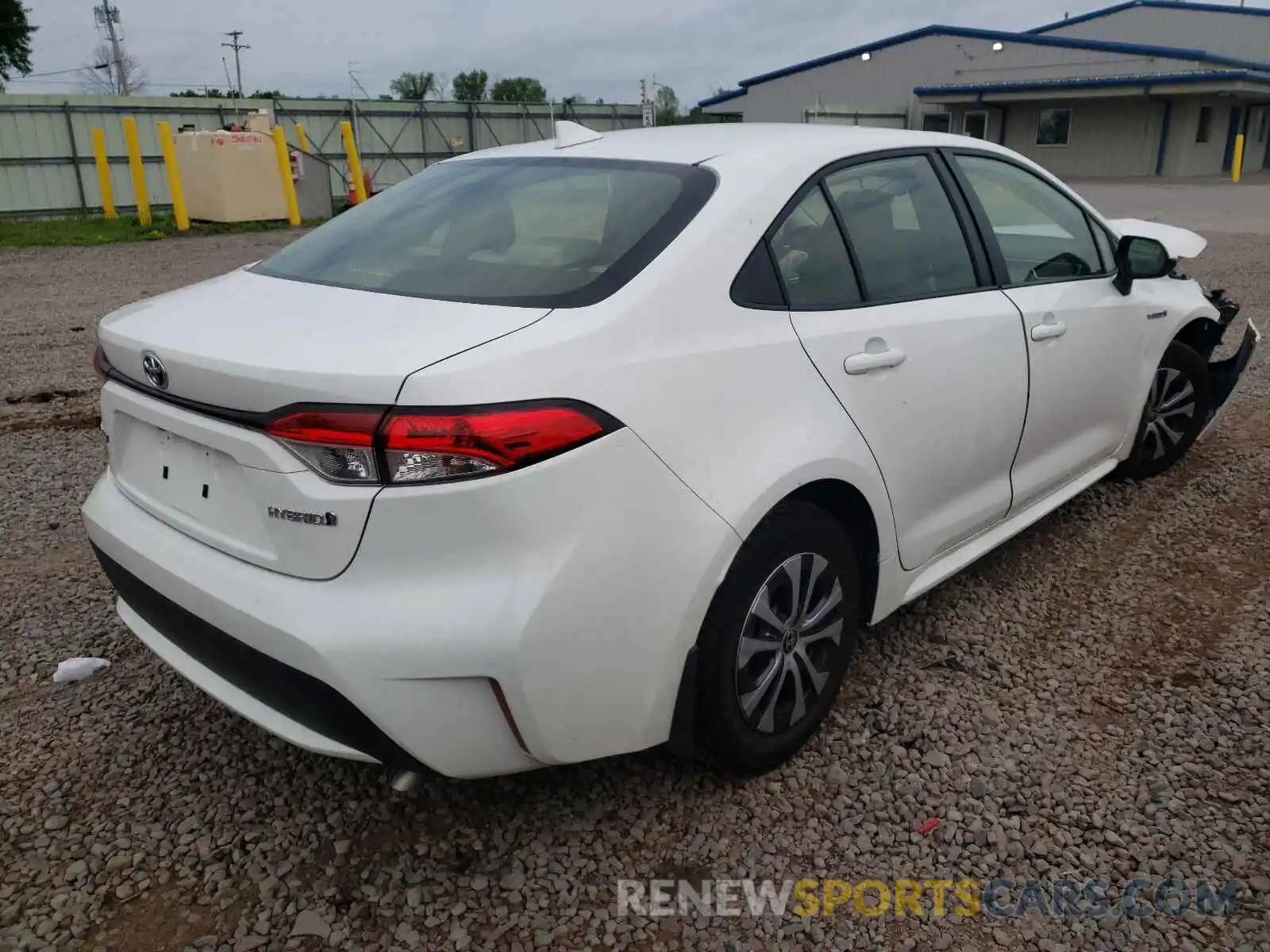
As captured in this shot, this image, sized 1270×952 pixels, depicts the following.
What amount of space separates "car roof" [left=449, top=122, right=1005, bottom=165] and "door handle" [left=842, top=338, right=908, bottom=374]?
1.79 ft

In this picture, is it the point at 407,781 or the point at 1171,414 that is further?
the point at 1171,414

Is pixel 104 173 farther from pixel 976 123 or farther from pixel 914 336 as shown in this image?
pixel 976 123

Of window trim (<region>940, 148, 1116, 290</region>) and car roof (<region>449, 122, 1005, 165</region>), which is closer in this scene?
car roof (<region>449, 122, 1005, 165</region>)

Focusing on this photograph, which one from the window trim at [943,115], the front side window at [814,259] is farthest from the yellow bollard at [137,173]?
the window trim at [943,115]

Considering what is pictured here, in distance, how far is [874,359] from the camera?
8.73 feet

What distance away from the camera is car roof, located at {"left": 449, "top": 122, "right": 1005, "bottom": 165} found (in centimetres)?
274

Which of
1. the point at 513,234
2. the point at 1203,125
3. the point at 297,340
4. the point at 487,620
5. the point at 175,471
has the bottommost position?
the point at 1203,125

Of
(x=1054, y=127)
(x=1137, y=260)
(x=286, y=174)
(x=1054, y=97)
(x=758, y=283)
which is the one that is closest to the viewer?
(x=758, y=283)

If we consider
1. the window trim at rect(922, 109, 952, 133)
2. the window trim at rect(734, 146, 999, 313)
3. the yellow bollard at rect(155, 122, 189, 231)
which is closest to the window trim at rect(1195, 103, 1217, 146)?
the window trim at rect(922, 109, 952, 133)

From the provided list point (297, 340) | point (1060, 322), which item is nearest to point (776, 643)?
point (297, 340)

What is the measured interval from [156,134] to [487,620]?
24441mm

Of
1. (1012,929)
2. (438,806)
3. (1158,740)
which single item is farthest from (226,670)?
(1158,740)

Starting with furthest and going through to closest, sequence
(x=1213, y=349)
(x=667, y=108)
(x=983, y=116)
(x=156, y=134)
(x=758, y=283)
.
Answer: (x=667, y=108) → (x=983, y=116) → (x=156, y=134) → (x=1213, y=349) → (x=758, y=283)

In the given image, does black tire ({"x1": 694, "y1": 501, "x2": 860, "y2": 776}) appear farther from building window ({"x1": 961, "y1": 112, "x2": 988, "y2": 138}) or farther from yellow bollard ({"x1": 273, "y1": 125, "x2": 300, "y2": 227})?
building window ({"x1": 961, "y1": 112, "x2": 988, "y2": 138})
